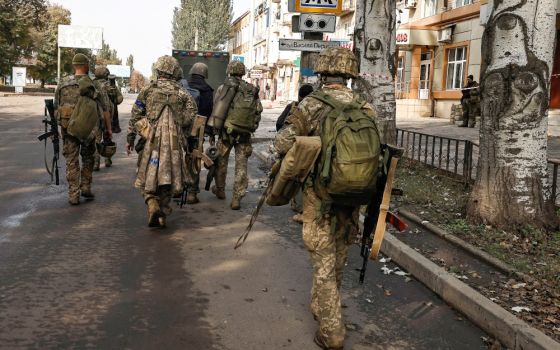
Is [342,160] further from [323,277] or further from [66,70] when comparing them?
[66,70]

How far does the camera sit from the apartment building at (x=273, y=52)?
185 feet

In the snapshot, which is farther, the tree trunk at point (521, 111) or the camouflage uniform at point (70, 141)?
the camouflage uniform at point (70, 141)

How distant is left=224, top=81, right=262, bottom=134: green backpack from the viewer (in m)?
7.77

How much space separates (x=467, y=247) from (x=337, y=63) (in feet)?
9.26

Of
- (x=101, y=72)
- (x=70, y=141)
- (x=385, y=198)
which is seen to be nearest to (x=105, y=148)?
(x=70, y=141)

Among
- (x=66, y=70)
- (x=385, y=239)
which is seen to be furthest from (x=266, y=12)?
(x=385, y=239)

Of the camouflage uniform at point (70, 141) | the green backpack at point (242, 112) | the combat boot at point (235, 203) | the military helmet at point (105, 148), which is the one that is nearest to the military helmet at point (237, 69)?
the green backpack at point (242, 112)

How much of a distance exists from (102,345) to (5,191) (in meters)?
5.42

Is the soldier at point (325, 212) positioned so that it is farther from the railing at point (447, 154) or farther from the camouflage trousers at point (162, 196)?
the railing at point (447, 154)

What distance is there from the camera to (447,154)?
944 centimetres

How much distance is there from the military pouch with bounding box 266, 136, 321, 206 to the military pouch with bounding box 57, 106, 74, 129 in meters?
4.77

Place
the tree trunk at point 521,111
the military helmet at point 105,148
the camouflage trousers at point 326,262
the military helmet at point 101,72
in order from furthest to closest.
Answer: the military helmet at point 101,72 → the military helmet at point 105,148 → the tree trunk at point 521,111 → the camouflage trousers at point 326,262

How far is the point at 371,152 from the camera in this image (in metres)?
3.44

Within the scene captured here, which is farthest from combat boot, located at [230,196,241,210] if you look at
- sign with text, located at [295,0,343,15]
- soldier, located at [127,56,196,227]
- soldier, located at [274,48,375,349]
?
soldier, located at [274,48,375,349]
